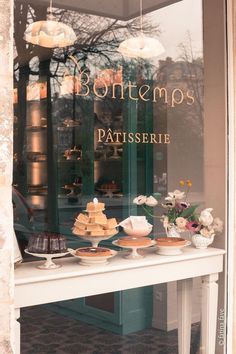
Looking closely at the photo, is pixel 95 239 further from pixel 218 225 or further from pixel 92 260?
pixel 218 225

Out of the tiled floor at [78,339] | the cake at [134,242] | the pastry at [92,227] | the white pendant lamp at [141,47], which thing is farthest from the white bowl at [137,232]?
the white pendant lamp at [141,47]

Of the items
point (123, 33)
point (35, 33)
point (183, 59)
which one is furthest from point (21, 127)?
point (183, 59)

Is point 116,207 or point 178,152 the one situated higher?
point 178,152

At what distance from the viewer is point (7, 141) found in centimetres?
206

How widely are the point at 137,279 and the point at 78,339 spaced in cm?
115

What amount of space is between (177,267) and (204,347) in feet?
2.01

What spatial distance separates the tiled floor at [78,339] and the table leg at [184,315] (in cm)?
6

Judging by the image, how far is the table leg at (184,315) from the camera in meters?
3.75

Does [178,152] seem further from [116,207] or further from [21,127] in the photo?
[21,127]

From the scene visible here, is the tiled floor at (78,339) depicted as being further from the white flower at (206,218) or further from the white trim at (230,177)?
the white flower at (206,218)

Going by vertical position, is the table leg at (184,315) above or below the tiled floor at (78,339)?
above

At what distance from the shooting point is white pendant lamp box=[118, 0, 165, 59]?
4336 mm

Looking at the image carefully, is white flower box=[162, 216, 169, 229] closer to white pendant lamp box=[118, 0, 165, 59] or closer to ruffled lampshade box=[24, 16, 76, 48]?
white pendant lamp box=[118, 0, 165, 59]

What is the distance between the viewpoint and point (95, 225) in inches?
124
